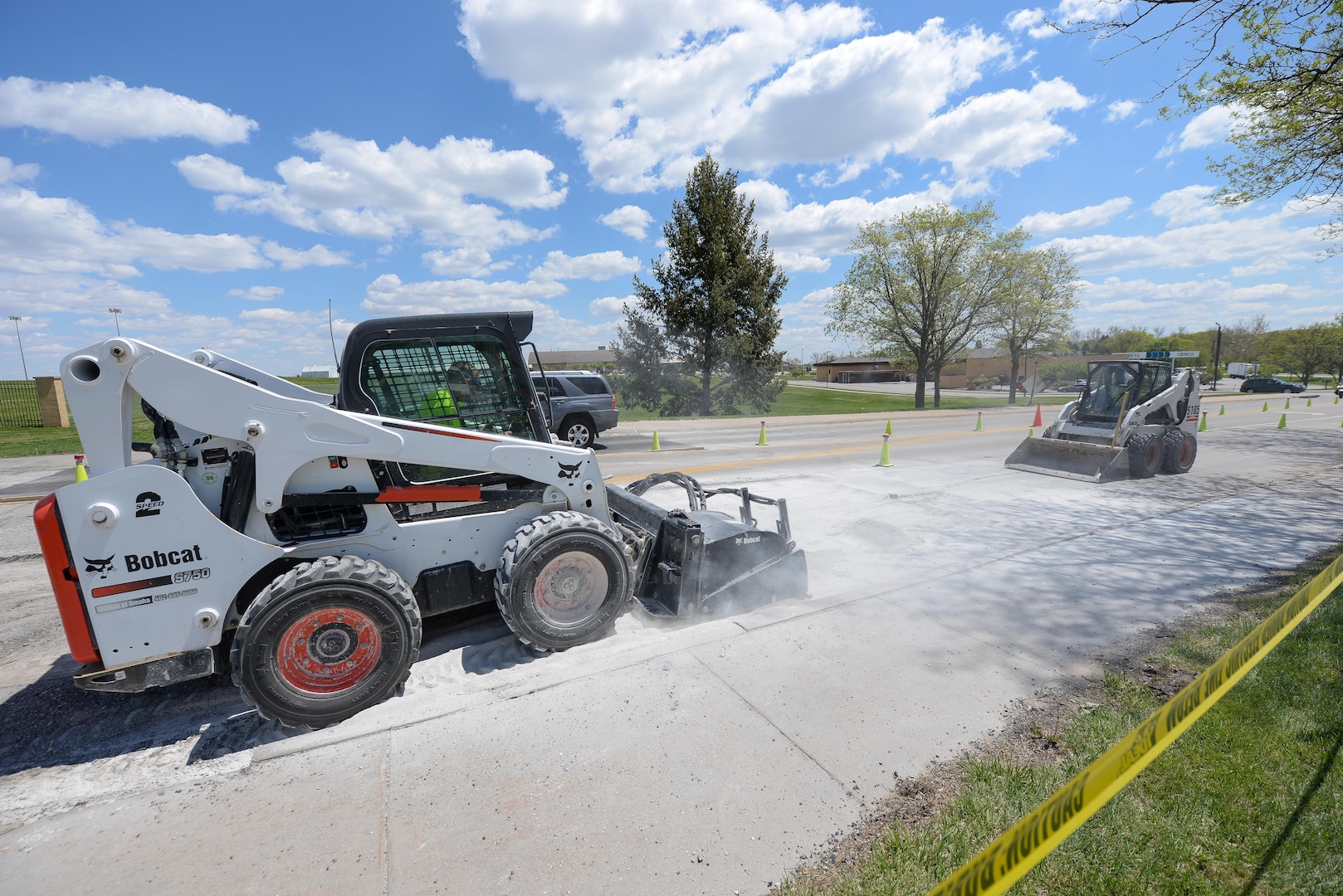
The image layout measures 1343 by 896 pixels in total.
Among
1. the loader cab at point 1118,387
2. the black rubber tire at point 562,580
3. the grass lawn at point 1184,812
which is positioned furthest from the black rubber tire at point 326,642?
the loader cab at point 1118,387

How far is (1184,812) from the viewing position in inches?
107

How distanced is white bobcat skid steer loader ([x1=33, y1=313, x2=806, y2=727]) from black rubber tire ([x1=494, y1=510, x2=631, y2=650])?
1 cm

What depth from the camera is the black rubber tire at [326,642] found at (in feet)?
10.8

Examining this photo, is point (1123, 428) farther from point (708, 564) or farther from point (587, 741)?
point (587, 741)

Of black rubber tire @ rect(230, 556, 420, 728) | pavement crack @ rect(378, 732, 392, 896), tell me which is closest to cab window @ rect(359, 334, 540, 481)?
black rubber tire @ rect(230, 556, 420, 728)

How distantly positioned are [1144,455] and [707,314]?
19.3 metres

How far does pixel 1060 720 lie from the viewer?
3.51 meters

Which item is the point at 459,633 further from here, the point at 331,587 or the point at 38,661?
the point at 38,661

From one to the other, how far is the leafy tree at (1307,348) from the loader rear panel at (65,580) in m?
95.9

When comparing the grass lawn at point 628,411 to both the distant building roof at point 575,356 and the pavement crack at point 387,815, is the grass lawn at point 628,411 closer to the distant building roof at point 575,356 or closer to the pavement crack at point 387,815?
the pavement crack at point 387,815

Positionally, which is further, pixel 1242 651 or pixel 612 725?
pixel 612 725

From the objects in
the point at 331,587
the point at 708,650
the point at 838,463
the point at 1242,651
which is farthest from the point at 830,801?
the point at 838,463

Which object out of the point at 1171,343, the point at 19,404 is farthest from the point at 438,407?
the point at 1171,343

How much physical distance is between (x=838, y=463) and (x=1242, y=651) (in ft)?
33.0
